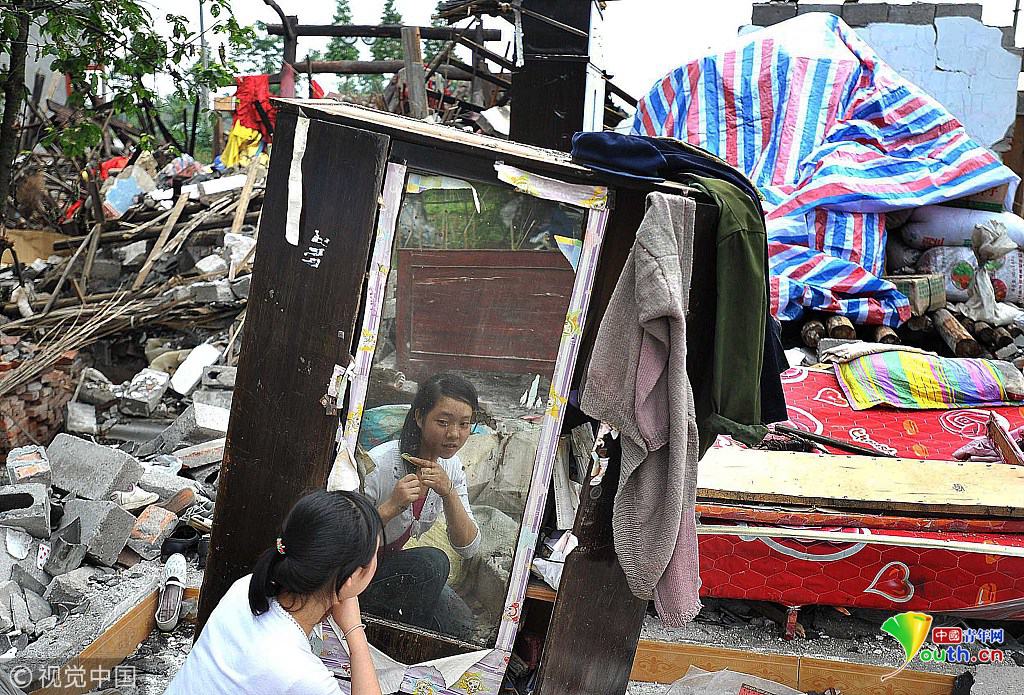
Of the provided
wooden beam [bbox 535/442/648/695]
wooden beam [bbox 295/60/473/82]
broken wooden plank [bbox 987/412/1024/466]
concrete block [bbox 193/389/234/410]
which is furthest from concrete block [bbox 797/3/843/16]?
wooden beam [bbox 535/442/648/695]

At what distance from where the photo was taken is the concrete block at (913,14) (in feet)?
33.8

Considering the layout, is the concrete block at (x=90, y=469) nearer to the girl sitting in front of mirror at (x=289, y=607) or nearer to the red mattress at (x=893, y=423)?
the girl sitting in front of mirror at (x=289, y=607)

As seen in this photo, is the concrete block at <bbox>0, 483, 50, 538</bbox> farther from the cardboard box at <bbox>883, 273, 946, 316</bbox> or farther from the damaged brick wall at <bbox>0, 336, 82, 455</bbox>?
the cardboard box at <bbox>883, 273, 946, 316</bbox>

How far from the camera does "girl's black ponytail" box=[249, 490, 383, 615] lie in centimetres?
209

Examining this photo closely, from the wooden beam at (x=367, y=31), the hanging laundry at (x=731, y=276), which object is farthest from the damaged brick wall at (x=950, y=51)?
the hanging laundry at (x=731, y=276)

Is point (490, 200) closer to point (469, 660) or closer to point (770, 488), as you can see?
point (469, 660)

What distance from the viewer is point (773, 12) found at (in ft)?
34.1

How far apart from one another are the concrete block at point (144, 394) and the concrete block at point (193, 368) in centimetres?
11

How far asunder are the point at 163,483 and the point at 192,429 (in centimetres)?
110

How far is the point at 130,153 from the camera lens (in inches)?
443

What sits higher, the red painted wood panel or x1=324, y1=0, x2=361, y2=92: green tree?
x1=324, y1=0, x2=361, y2=92: green tree

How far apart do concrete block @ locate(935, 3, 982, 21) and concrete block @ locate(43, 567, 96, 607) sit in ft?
36.3

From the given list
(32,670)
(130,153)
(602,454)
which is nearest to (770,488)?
(602,454)

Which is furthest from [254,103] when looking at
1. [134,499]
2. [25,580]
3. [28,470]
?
[25,580]
